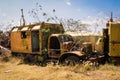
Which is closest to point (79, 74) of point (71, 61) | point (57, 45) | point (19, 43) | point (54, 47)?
point (71, 61)

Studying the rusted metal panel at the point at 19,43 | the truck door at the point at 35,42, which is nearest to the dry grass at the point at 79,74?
the truck door at the point at 35,42

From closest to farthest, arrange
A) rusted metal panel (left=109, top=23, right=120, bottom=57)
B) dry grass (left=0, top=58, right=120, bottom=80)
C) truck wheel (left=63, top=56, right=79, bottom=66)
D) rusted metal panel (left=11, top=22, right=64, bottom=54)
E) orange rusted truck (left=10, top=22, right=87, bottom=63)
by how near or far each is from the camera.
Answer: dry grass (left=0, top=58, right=120, bottom=80)
rusted metal panel (left=109, top=23, right=120, bottom=57)
truck wheel (left=63, top=56, right=79, bottom=66)
orange rusted truck (left=10, top=22, right=87, bottom=63)
rusted metal panel (left=11, top=22, right=64, bottom=54)

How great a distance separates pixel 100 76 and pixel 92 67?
7.84 ft

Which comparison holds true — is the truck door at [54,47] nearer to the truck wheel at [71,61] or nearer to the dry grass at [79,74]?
the truck wheel at [71,61]

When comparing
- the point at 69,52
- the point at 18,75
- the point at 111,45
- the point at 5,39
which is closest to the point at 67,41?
the point at 69,52

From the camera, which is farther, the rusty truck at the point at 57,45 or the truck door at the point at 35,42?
the truck door at the point at 35,42

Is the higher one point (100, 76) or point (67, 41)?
point (67, 41)

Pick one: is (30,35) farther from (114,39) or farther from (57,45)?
(114,39)

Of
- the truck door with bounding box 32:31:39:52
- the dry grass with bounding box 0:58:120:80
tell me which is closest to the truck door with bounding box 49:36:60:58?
the truck door with bounding box 32:31:39:52

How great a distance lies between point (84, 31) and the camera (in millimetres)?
30719

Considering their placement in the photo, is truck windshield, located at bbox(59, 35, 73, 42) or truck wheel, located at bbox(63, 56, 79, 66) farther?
truck windshield, located at bbox(59, 35, 73, 42)

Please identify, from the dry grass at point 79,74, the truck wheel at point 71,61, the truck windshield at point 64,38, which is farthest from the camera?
the truck windshield at point 64,38

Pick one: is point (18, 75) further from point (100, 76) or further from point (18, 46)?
point (18, 46)

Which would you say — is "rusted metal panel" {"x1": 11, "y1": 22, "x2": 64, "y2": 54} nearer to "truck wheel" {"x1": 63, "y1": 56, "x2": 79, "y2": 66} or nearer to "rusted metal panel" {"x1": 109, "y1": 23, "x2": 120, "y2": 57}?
"truck wheel" {"x1": 63, "y1": 56, "x2": 79, "y2": 66}
